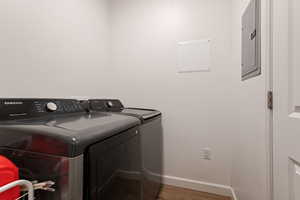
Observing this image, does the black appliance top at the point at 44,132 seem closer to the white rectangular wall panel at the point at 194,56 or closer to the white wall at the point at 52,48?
the white wall at the point at 52,48

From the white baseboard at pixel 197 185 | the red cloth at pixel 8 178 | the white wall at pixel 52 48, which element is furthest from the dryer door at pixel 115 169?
the white wall at pixel 52 48

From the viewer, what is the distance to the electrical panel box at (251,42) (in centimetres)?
100

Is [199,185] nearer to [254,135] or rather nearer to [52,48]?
[254,135]

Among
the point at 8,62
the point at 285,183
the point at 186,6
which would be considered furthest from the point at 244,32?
the point at 8,62

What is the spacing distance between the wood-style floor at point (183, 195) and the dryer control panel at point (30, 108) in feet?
4.44

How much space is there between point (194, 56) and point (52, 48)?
57.1 inches

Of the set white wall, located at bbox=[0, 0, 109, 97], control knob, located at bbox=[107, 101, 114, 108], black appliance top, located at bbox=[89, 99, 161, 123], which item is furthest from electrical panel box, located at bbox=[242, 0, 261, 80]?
white wall, located at bbox=[0, 0, 109, 97]

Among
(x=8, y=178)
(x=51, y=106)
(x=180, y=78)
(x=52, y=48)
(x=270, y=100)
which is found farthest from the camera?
(x=180, y=78)

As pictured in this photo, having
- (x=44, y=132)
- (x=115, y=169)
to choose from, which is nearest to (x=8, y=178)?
(x=44, y=132)

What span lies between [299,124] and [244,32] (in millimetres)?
923

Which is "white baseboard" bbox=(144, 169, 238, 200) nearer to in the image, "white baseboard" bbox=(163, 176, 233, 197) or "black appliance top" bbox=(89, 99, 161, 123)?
"white baseboard" bbox=(163, 176, 233, 197)

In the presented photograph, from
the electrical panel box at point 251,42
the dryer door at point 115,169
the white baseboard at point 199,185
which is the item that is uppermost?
the electrical panel box at point 251,42

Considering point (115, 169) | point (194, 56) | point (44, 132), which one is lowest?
point (115, 169)

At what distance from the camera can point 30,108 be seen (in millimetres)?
1060
